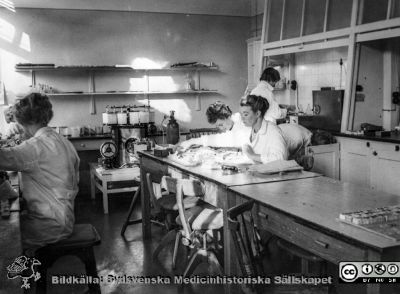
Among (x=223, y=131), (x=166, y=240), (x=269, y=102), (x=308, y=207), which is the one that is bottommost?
(x=166, y=240)

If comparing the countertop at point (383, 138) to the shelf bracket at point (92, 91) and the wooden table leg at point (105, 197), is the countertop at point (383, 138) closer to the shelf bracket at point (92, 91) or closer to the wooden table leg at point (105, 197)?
the wooden table leg at point (105, 197)

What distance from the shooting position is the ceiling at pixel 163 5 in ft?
24.3

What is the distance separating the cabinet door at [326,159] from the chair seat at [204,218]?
2.17 metres

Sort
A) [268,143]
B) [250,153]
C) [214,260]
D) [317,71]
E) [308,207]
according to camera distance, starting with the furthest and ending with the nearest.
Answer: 1. [317,71]
2. [268,143]
3. [250,153]
4. [214,260]
5. [308,207]

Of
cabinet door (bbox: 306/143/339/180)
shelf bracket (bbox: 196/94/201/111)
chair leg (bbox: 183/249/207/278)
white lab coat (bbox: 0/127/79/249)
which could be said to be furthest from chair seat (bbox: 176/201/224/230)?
shelf bracket (bbox: 196/94/201/111)

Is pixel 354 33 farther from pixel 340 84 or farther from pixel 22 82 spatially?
pixel 22 82

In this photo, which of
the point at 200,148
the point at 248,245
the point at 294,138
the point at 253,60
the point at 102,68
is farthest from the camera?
the point at 253,60

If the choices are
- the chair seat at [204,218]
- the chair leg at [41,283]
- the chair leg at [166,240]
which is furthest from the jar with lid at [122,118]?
the chair leg at [41,283]

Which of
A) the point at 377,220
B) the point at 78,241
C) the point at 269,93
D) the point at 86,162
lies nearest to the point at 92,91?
the point at 86,162

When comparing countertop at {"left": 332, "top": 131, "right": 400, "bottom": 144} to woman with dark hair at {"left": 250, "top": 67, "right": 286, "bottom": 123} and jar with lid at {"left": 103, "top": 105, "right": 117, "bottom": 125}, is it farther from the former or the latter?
jar with lid at {"left": 103, "top": 105, "right": 117, "bottom": 125}

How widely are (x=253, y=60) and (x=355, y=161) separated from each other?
3640mm

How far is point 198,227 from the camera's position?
355cm

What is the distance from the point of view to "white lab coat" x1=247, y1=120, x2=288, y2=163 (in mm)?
3857

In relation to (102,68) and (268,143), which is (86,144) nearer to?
(102,68)
